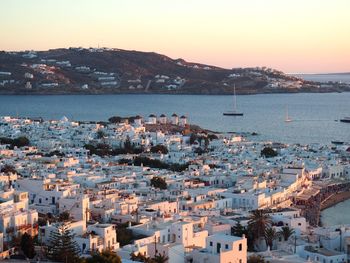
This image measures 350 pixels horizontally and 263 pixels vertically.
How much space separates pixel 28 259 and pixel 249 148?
25.9 metres

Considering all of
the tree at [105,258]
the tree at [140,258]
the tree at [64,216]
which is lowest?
the tree at [140,258]

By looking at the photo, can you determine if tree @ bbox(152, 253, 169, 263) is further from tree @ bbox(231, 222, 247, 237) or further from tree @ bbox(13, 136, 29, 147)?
tree @ bbox(13, 136, 29, 147)

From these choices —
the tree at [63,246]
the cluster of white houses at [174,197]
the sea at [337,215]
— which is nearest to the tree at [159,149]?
the cluster of white houses at [174,197]

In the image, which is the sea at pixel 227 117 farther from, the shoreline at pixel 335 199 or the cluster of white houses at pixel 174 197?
the cluster of white houses at pixel 174 197

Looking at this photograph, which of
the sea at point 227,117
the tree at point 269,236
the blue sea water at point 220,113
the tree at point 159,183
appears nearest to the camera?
the tree at point 269,236

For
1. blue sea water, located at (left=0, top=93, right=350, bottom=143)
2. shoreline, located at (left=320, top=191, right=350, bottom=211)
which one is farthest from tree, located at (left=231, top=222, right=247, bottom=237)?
blue sea water, located at (left=0, top=93, right=350, bottom=143)

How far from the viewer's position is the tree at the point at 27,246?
13.6 metres

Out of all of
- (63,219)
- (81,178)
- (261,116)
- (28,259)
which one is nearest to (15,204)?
(63,219)

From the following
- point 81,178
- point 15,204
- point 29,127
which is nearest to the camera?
point 15,204

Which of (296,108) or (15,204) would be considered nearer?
(15,204)

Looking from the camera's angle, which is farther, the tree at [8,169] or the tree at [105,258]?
the tree at [8,169]

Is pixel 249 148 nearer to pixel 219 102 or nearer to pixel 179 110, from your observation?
pixel 179 110

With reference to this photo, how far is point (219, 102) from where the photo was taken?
112375mm

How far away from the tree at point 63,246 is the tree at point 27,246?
1.07 feet
